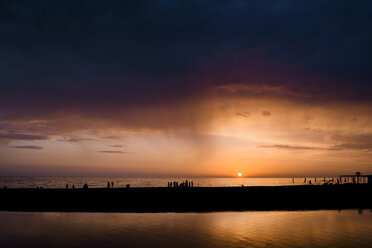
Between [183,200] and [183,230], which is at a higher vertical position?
[183,200]

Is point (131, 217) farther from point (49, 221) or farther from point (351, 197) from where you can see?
point (351, 197)

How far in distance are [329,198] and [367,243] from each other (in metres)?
32.9

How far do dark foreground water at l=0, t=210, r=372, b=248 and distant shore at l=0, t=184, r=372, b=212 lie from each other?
18.6 feet

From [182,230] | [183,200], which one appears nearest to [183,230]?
[182,230]

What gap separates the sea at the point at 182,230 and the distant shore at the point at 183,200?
5693mm

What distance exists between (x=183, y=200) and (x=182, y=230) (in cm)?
2070

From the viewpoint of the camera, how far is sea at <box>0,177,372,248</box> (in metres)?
23.8

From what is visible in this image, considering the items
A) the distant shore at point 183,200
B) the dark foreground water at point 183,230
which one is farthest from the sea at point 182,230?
the distant shore at point 183,200

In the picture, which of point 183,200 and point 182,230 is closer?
point 182,230

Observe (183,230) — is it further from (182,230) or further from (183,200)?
(183,200)

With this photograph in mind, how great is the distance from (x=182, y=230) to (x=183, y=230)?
0.10 metres

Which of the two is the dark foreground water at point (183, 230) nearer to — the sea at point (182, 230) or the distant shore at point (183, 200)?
the sea at point (182, 230)

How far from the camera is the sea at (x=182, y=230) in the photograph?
23750 mm

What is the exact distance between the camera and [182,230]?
2889 cm
